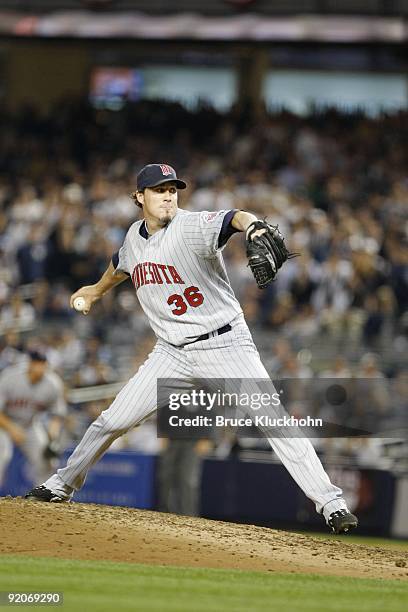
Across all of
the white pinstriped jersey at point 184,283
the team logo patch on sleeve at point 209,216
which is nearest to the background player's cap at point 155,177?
the white pinstriped jersey at point 184,283

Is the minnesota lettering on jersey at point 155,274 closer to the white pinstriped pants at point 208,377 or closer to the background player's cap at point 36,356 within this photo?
the white pinstriped pants at point 208,377

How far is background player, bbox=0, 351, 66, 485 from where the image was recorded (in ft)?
38.8

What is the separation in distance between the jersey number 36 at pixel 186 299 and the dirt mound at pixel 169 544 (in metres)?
1.21

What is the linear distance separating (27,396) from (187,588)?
6644mm

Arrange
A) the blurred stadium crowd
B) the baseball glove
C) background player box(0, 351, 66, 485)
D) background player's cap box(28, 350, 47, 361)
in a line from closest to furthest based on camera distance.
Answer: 1. the baseball glove
2. background player's cap box(28, 350, 47, 361)
3. background player box(0, 351, 66, 485)
4. the blurred stadium crowd

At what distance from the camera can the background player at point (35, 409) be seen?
11.8 metres

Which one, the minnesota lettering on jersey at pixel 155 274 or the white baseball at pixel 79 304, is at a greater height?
the minnesota lettering on jersey at pixel 155 274

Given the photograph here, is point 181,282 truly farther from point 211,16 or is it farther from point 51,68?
point 51,68

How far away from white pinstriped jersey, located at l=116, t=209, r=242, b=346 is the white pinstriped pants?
3.7 inches

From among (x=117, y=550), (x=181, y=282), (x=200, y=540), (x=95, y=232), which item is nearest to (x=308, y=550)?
(x=200, y=540)

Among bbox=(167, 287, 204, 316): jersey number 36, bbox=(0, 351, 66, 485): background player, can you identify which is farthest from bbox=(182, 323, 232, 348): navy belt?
bbox=(0, 351, 66, 485): background player

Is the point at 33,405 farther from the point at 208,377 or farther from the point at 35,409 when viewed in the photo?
the point at 208,377

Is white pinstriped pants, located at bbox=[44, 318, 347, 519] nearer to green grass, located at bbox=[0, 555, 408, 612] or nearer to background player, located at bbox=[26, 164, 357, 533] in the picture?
background player, located at bbox=[26, 164, 357, 533]

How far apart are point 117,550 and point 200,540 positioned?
1.76 feet
